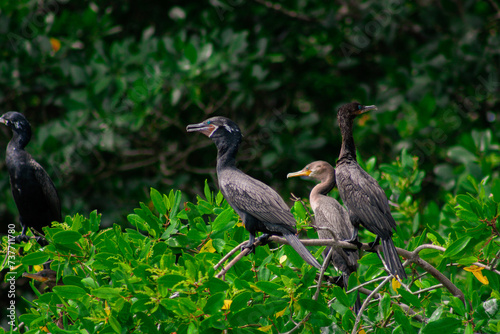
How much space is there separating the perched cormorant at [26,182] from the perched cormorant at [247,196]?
1.49 meters

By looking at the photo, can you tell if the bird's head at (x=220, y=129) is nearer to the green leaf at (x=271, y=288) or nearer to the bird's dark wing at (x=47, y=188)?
the green leaf at (x=271, y=288)

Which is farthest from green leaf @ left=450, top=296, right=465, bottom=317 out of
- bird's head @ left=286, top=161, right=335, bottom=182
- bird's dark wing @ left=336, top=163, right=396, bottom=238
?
bird's head @ left=286, top=161, right=335, bottom=182

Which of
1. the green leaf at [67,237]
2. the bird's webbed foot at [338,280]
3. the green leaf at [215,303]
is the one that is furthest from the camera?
the bird's webbed foot at [338,280]

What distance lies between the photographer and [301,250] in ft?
8.63

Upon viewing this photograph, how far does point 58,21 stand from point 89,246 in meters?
3.67

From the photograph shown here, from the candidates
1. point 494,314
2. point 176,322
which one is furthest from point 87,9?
point 494,314

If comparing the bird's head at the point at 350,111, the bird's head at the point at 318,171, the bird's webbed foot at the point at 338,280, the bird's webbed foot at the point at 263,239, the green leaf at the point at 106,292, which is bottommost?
the bird's webbed foot at the point at 338,280

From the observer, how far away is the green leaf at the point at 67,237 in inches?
104

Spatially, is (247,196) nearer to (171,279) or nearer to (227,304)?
(227,304)

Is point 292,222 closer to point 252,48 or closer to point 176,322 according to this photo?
point 176,322

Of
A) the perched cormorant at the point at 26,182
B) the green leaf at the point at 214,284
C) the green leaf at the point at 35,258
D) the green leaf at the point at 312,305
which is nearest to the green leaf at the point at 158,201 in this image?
the green leaf at the point at 35,258

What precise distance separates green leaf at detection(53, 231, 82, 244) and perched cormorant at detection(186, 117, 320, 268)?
28.1 inches

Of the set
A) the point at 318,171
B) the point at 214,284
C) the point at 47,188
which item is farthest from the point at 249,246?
the point at 47,188

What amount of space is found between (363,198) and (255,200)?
496 mm
